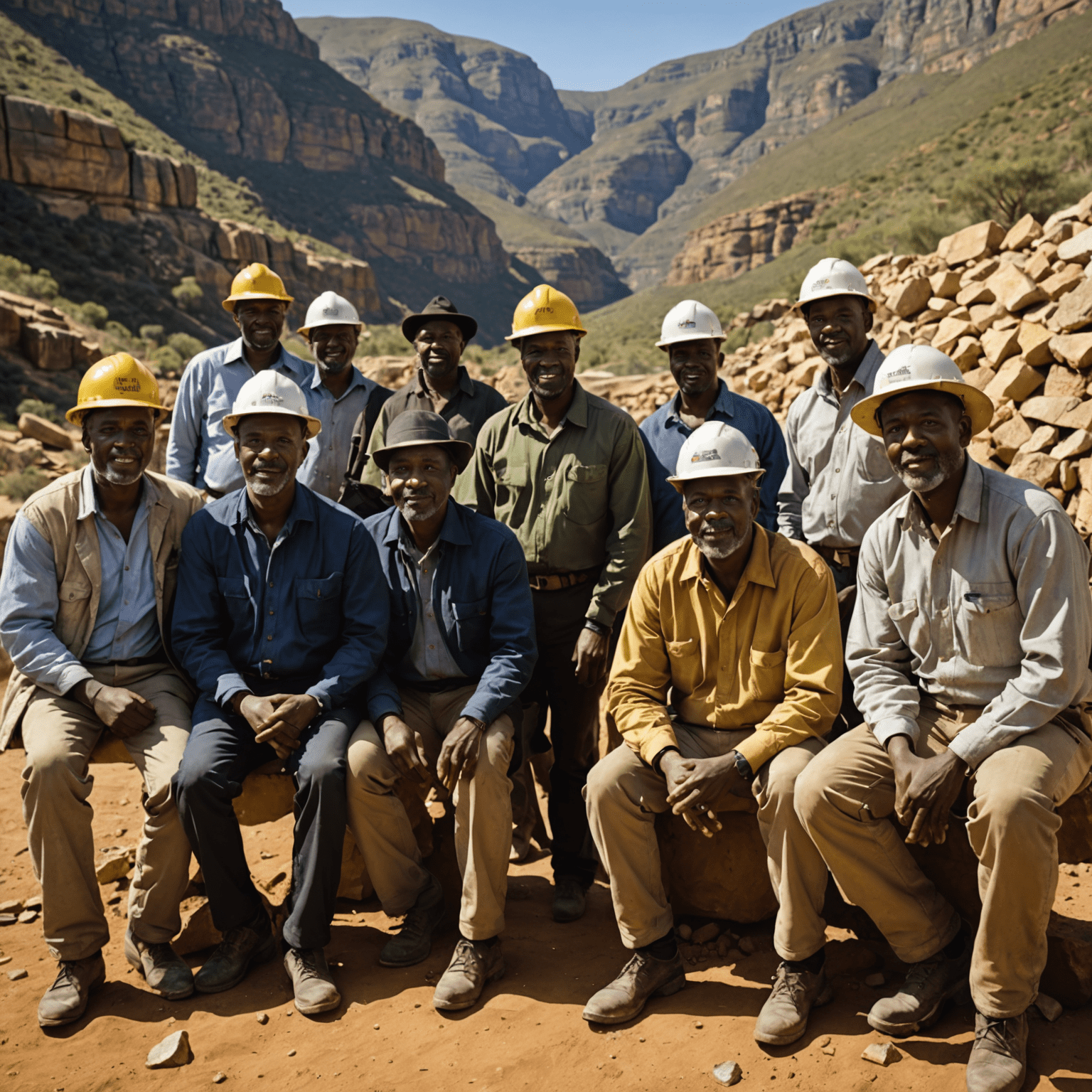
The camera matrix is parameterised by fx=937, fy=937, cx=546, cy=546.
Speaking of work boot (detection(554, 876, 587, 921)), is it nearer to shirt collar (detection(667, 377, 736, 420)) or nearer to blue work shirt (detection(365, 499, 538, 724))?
blue work shirt (detection(365, 499, 538, 724))

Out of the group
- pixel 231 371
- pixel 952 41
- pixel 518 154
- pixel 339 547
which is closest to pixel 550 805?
pixel 339 547

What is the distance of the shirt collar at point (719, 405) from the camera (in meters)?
5.68

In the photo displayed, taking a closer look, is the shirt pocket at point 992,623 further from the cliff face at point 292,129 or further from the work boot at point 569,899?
the cliff face at point 292,129

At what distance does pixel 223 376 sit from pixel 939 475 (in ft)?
15.4

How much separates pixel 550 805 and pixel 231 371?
11.9ft

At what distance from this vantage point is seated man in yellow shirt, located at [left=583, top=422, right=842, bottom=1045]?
391 centimetres

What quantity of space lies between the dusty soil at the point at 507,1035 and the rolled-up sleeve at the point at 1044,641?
3.77 feet

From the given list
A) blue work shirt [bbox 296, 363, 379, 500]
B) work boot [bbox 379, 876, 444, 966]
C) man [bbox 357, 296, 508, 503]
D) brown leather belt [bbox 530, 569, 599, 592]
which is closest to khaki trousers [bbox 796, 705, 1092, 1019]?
brown leather belt [bbox 530, 569, 599, 592]

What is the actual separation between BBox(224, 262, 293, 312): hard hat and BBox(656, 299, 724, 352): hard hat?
265cm

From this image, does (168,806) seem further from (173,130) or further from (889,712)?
(173,130)

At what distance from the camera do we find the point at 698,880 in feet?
15.2

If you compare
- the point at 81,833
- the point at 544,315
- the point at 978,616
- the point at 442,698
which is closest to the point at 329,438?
the point at 544,315

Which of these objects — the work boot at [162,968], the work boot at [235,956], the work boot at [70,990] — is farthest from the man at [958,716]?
the work boot at [70,990]

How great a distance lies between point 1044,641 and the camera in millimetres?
3520
